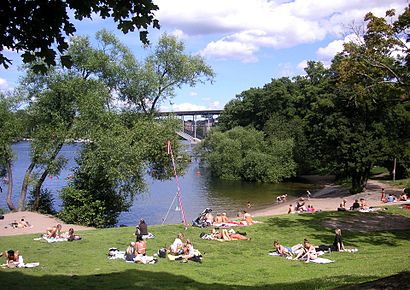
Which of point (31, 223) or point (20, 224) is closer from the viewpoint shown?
point (20, 224)

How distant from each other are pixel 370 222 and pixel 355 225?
4.79 ft

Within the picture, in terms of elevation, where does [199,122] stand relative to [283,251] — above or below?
above

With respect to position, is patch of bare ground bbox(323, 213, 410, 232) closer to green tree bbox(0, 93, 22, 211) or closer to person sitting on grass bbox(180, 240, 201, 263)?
person sitting on grass bbox(180, 240, 201, 263)

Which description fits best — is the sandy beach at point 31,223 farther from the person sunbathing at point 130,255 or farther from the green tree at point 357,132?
the green tree at point 357,132

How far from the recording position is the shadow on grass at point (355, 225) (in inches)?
893

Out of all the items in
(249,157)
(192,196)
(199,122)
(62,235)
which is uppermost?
(199,122)

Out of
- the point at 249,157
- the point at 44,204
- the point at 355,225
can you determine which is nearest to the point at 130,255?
the point at 355,225

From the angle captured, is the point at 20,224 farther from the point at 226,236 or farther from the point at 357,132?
the point at 357,132

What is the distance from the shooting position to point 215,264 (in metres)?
17.7

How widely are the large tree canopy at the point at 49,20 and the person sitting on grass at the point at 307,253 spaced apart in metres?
14.0

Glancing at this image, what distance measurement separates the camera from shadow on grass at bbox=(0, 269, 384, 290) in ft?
40.2

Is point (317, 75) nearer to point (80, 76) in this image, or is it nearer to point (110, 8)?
point (80, 76)

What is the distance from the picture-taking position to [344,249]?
A: 65.4 feet

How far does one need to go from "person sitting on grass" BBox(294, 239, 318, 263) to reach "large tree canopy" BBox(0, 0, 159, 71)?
45.9 feet
